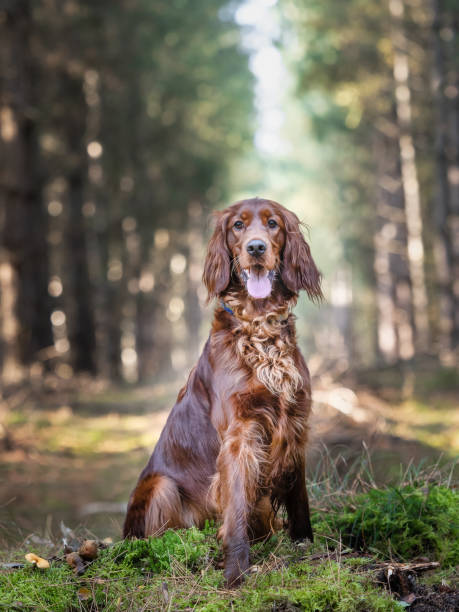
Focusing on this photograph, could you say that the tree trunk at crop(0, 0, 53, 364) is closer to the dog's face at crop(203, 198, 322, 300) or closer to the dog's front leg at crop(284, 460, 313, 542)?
the dog's face at crop(203, 198, 322, 300)

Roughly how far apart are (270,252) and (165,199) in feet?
62.8

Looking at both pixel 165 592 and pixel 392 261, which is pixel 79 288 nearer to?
pixel 392 261

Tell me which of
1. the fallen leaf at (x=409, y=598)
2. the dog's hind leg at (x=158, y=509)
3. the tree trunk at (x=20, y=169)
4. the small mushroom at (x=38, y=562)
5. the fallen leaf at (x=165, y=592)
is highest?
the tree trunk at (x=20, y=169)

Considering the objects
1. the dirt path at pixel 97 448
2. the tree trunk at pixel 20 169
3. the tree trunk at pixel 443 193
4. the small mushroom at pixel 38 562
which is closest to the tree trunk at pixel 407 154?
the tree trunk at pixel 443 193

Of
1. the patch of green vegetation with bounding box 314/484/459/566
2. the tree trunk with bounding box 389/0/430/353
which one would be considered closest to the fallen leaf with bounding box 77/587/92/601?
the patch of green vegetation with bounding box 314/484/459/566

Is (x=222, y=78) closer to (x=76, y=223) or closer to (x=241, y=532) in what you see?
(x=76, y=223)

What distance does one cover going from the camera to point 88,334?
15742mm

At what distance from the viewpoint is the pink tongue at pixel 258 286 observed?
317cm

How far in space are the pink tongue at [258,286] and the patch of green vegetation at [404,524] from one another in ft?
3.86

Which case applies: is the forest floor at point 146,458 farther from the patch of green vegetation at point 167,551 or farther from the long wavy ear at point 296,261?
the long wavy ear at point 296,261

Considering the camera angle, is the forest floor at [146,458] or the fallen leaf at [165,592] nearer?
the fallen leaf at [165,592]

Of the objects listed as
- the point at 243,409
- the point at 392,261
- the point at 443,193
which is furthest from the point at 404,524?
the point at 392,261

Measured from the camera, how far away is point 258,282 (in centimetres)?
320

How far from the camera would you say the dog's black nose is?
3.16 m
